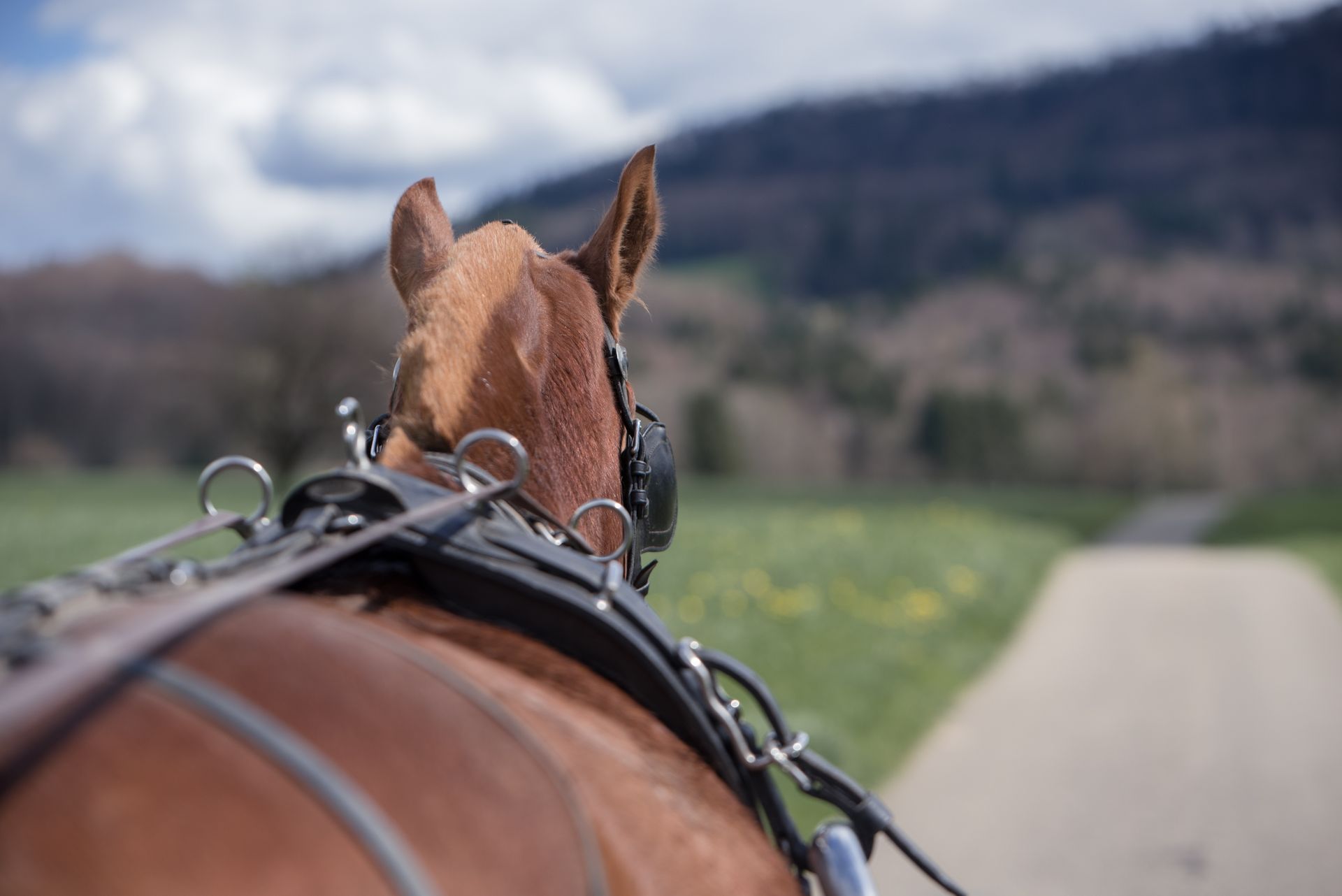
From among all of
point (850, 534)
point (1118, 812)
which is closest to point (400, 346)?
point (1118, 812)

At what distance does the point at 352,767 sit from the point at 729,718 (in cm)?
65

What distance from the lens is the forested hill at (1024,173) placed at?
8488cm

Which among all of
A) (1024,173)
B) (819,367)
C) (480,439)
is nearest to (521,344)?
(480,439)

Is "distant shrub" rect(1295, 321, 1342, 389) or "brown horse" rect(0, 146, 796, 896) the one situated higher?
"brown horse" rect(0, 146, 796, 896)

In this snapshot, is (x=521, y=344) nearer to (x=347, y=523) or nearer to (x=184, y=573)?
(x=347, y=523)

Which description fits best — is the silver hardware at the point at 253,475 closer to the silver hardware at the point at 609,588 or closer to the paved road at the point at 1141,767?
the silver hardware at the point at 609,588

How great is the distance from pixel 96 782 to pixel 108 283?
241 ft

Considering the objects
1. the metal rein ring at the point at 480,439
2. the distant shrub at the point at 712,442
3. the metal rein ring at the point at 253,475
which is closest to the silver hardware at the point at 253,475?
the metal rein ring at the point at 253,475

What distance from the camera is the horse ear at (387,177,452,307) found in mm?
2199

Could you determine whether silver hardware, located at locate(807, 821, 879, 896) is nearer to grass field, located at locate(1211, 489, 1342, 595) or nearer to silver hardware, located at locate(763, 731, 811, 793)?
silver hardware, located at locate(763, 731, 811, 793)

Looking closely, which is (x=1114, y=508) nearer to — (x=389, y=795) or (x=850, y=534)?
(x=850, y=534)

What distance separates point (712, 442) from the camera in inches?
1598

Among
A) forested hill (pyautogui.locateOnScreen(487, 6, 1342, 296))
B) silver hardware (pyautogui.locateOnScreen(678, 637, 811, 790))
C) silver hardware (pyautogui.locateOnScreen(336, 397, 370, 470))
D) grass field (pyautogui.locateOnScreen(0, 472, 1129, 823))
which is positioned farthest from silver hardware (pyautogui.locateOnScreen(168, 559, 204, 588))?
forested hill (pyautogui.locateOnScreen(487, 6, 1342, 296))

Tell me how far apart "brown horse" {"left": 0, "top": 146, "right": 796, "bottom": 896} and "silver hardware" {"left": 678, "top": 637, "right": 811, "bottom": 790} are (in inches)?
2.4
